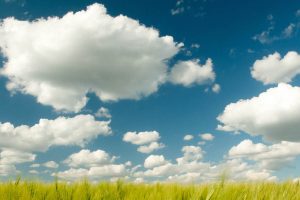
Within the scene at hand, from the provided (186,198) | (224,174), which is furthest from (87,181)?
(224,174)

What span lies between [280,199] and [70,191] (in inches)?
126

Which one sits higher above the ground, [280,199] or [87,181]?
[87,181]

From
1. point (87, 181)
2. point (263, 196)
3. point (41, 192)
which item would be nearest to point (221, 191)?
point (263, 196)

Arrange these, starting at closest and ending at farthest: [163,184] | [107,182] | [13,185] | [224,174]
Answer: [224,174] → [13,185] → [107,182] → [163,184]

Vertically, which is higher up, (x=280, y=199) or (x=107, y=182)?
(x=107, y=182)

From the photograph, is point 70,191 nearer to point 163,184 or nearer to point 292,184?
point 163,184

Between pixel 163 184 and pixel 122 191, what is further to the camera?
pixel 163 184

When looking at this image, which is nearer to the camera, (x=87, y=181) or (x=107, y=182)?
(x=87, y=181)

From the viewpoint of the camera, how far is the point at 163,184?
7512mm

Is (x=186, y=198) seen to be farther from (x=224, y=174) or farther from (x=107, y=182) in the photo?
(x=107, y=182)

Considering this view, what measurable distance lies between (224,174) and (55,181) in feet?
8.38

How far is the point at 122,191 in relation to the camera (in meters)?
6.19

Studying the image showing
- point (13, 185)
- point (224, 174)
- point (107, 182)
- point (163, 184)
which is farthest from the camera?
point (163, 184)

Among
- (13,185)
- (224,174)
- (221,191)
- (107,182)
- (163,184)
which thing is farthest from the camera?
(163,184)
